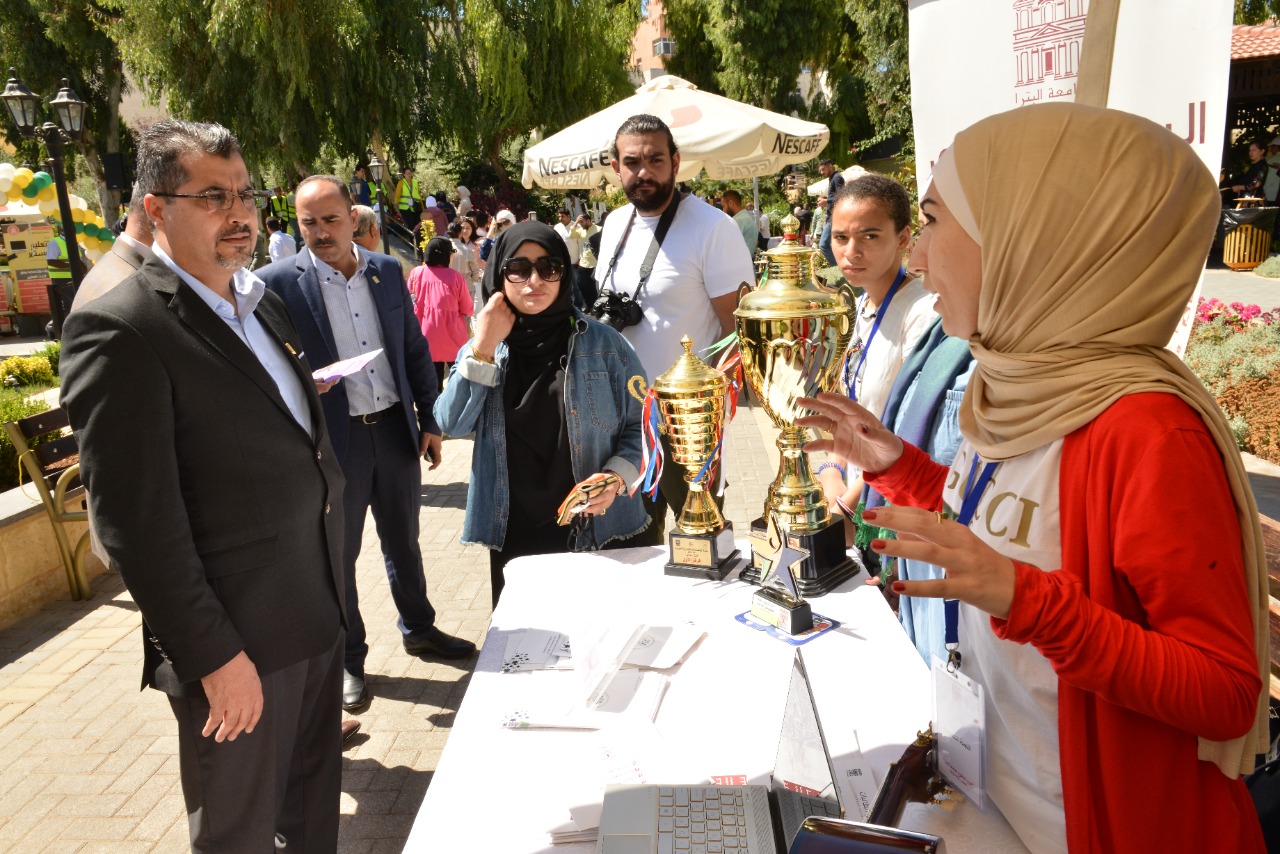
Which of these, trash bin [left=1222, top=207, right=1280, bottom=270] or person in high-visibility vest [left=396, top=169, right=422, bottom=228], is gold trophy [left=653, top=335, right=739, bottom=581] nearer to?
trash bin [left=1222, top=207, right=1280, bottom=270]

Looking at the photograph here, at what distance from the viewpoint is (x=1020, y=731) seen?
1.28 metres

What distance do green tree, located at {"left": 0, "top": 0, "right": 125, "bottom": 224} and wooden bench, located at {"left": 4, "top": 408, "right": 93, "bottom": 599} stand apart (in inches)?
900

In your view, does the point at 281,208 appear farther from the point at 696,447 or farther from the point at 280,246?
the point at 696,447

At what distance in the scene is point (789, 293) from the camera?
89.0 inches

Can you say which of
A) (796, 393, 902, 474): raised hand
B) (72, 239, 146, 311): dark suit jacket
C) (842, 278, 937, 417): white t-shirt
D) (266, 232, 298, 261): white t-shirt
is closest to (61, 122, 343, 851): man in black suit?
(72, 239, 146, 311): dark suit jacket

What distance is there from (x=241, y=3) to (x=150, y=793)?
19983mm

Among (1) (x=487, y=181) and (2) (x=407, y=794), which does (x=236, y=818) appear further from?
(1) (x=487, y=181)

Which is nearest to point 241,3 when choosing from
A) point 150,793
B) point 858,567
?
point 150,793

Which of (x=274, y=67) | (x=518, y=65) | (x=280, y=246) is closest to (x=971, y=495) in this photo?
(x=280, y=246)

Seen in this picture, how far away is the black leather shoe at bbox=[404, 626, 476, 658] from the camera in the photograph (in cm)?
402

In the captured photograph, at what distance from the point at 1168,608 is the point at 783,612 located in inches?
39.5

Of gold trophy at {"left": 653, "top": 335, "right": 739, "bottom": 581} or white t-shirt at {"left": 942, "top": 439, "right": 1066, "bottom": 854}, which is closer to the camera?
white t-shirt at {"left": 942, "top": 439, "right": 1066, "bottom": 854}

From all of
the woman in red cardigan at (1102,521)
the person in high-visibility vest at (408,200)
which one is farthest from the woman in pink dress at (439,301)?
the person in high-visibility vest at (408,200)

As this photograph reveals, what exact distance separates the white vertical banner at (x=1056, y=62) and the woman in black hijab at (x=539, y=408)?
4.01ft
